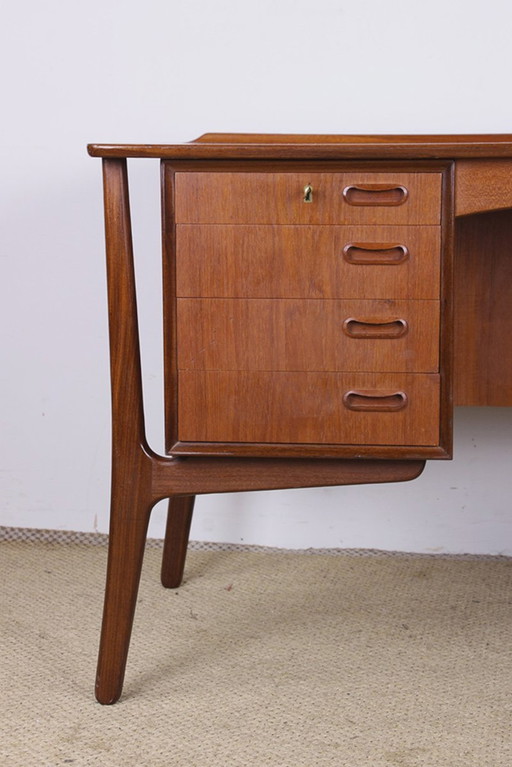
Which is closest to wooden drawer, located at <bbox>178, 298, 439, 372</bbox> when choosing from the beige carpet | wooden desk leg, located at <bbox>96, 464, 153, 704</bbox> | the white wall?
wooden desk leg, located at <bbox>96, 464, 153, 704</bbox>

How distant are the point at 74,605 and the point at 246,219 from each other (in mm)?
841

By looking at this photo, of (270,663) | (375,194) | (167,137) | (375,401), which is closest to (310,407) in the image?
(375,401)

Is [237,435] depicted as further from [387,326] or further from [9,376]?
[9,376]

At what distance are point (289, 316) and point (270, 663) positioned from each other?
1.86 ft

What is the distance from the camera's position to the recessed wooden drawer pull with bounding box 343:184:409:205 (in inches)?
51.6

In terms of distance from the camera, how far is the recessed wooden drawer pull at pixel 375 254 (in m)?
1.32

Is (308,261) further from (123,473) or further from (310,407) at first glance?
(123,473)

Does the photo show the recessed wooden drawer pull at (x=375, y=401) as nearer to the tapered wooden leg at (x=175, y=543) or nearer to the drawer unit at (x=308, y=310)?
the drawer unit at (x=308, y=310)

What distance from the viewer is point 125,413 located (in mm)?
1409

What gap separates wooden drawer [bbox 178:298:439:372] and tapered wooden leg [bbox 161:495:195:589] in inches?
22.9

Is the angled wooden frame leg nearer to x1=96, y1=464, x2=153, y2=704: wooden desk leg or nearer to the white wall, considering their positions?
x1=96, y1=464, x2=153, y2=704: wooden desk leg

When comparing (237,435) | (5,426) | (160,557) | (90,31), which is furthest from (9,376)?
(237,435)

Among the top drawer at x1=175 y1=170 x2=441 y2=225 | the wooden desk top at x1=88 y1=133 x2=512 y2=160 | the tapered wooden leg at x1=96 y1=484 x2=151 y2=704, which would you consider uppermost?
the wooden desk top at x1=88 y1=133 x2=512 y2=160

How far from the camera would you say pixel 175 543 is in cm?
188
